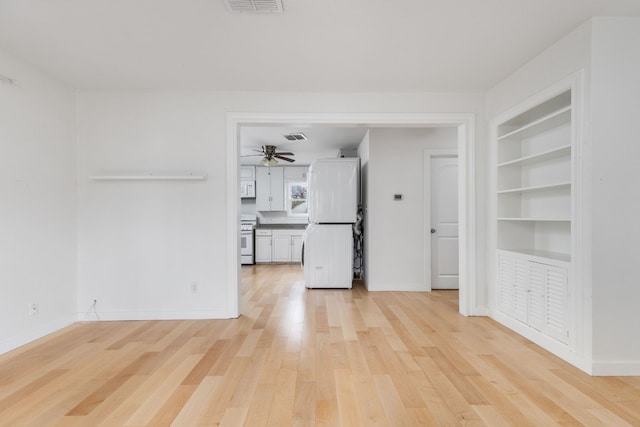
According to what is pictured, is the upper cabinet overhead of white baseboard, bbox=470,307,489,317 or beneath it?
overhead

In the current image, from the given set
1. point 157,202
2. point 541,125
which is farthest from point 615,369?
point 157,202

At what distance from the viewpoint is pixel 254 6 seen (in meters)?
1.99

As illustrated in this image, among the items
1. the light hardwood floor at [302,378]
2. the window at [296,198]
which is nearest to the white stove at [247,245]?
the window at [296,198]

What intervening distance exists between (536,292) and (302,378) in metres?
2.13

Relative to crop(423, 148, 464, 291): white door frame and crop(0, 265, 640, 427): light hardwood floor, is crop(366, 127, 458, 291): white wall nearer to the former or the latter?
crop(423, 148, 464, 291): white door frame

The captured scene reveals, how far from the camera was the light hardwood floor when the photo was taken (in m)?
1.72

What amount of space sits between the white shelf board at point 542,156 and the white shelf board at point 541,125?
0.85 ft

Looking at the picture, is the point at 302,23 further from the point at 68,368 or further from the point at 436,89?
the point at 68,368

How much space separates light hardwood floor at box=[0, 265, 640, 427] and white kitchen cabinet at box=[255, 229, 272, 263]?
3.96 m

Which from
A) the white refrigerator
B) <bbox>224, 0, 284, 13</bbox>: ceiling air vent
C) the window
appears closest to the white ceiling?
<bbox>224, 0, 284, 13</bbox>: ceiling air vent

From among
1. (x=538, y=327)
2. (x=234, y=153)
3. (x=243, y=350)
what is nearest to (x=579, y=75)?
(x=538, y=327)

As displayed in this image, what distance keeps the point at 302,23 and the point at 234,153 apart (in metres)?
1.61

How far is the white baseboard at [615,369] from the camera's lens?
6.97ft

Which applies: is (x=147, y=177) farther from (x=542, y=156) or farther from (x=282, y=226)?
(x=282, y=226)
